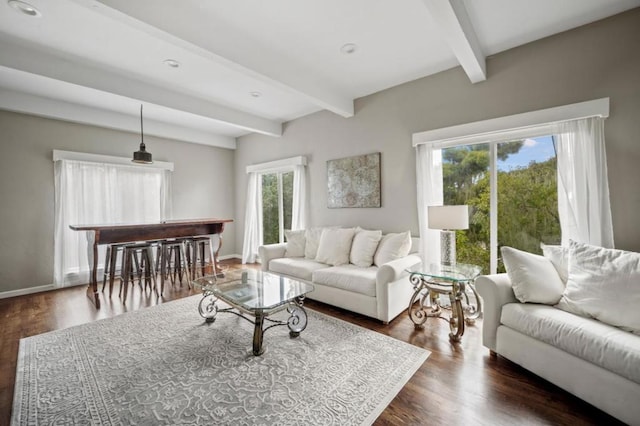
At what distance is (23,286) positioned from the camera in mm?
3869

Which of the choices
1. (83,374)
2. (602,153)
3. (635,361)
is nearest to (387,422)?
(635,361)

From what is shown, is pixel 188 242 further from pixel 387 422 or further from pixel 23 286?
pixel 387 422

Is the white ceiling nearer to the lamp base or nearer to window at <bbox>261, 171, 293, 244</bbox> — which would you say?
the lamp base

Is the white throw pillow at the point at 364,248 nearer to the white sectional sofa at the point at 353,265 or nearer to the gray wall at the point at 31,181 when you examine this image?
the white sectional sofa at the point at 353,265

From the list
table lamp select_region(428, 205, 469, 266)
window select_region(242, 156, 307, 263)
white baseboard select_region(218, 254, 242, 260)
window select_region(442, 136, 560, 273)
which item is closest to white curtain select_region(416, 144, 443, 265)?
window select_region(442, 136, 560, 273)

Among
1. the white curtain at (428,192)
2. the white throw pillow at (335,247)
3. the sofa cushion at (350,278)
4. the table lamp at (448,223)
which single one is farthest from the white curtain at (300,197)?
the table lamp at (448,223)

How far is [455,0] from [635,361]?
2494 mm

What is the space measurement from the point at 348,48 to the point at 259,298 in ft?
8.74

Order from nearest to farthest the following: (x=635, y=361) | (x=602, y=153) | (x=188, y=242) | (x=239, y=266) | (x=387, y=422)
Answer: (x=635, y=361) → (x=387, y=422) → (x=602, y=153) → (x=188, y=242) → (x=239, y=266)

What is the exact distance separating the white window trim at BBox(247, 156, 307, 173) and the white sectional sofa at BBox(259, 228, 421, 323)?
1364 mm

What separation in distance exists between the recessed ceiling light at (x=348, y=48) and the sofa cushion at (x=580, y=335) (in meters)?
2.77

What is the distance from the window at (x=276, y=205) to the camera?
17.7ft

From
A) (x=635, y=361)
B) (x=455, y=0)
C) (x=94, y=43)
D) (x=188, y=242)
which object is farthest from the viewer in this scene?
(x=188, y=242)

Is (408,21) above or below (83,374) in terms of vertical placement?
above
